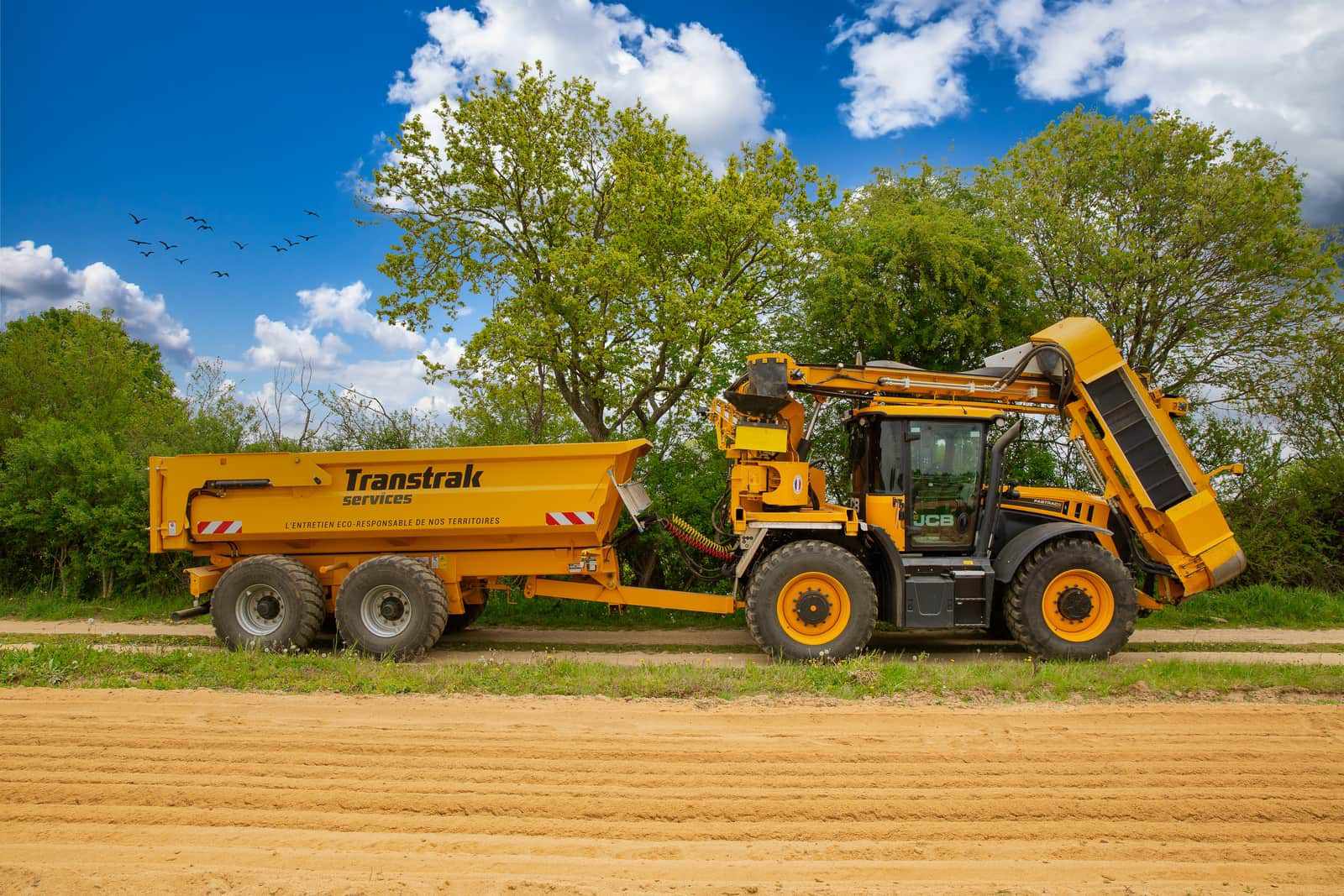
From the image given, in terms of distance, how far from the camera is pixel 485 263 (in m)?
14.0

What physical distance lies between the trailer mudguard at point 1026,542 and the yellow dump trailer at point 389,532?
3.04m

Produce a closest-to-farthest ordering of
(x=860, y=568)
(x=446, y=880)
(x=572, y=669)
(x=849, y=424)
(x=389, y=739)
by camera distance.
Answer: (x=446, y=880) < (x=389, y=739) < (x=572, y=669) < (x=860, y=568) < (x=849, y=424)

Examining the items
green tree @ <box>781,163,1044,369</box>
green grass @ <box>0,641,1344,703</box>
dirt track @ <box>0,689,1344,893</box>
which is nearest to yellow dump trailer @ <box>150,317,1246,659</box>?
green grass @ <box>0,641,1344,703</box>

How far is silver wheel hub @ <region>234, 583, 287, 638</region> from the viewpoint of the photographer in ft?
31.6

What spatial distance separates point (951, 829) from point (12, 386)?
22.4 meters

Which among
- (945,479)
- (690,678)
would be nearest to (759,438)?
(945,479)

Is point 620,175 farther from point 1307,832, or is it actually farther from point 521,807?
point 1307,832

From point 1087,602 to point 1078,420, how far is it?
1985 mm

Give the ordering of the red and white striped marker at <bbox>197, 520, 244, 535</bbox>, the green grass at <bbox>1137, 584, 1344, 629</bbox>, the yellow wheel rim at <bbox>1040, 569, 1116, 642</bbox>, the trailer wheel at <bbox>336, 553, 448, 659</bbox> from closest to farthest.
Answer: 1. the yellow wheel rim at <bbox>1040, 569, 1116, 642</bbox>
2. the trailer wheel at <bbox>336, 553, 448, 659</bbox>
3. the red and white striped marker at <bbox>197, 520, 244, 535</bbox>
4. the green grass at <bbox>1137, 584, 1344, 629</bbox>

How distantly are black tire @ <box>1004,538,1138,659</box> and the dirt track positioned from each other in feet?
5.98

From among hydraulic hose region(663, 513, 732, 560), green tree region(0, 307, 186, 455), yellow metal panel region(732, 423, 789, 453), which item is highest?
green tree region(0, 307, 186, 455)

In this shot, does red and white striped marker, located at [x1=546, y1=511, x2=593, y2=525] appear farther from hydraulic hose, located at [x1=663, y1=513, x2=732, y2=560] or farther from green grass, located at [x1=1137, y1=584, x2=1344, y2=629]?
green grass, located at [x1=1137, y1=584, x2=1344, y2=629]

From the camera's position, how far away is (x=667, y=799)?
17.1 ft

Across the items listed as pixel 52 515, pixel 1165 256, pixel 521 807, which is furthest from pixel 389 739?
pixel 1165 256
